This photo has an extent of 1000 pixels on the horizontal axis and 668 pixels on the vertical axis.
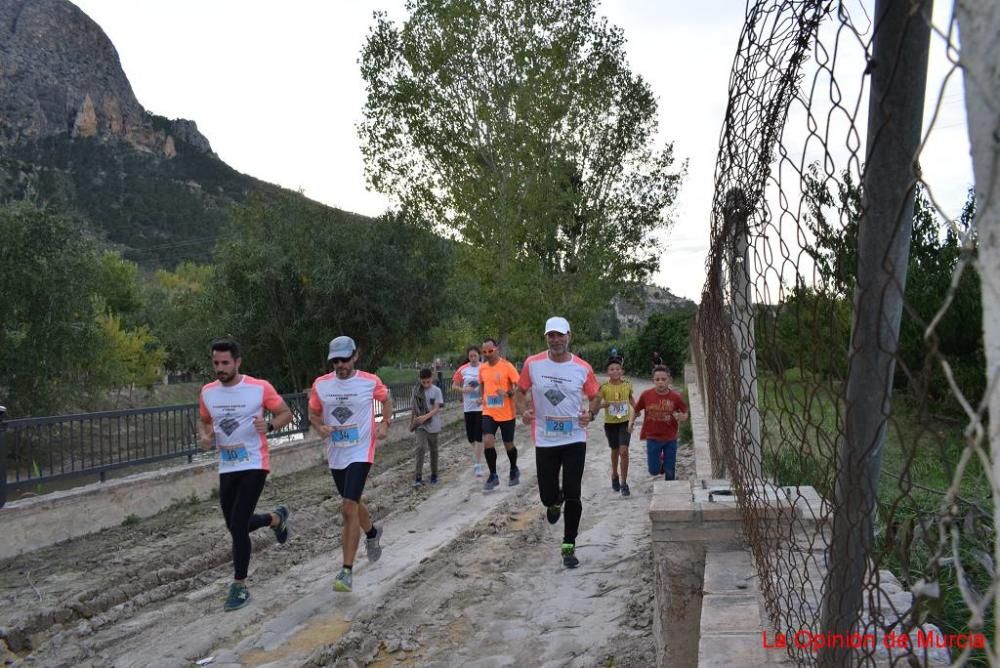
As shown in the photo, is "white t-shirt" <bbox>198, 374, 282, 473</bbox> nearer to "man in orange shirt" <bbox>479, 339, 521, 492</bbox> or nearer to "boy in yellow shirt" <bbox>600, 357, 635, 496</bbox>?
"boy in yellow shirt" <bbox>600, 357, 635, 496</bbox>

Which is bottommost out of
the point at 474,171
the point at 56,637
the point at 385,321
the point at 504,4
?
the point at 56,637

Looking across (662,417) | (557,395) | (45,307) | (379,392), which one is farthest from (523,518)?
(45,307)

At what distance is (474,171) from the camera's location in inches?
1131

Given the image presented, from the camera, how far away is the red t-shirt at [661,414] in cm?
962

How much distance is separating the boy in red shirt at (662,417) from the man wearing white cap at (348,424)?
3760mm

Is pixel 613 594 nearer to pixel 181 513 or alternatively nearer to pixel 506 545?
pixel 506 545

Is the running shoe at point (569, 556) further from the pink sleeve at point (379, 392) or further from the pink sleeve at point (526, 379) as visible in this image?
the pink sleeve at point (379, 392)

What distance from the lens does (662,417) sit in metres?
9.61

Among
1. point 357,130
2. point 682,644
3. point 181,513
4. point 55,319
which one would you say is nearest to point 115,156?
point 357,130

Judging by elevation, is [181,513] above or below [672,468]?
below

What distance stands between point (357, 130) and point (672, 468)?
22.4 meters

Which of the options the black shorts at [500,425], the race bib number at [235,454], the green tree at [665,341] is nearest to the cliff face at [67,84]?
the green tree at [665,341]

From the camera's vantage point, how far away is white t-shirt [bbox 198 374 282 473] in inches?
257

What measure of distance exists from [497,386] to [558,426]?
14.4 feet
